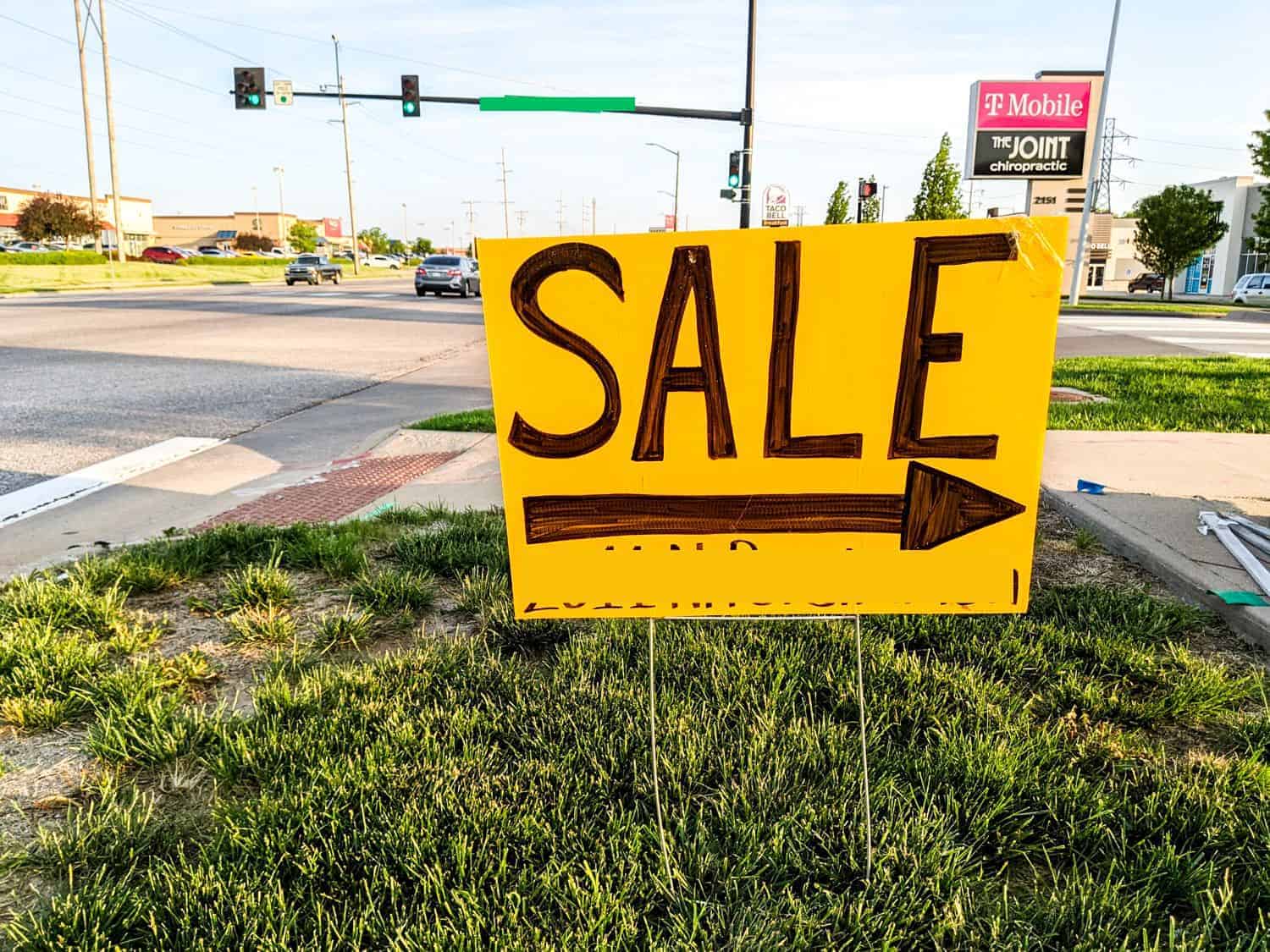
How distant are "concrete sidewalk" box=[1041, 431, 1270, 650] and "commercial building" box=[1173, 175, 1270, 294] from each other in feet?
190

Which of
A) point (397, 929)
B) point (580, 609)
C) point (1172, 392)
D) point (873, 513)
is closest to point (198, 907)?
point (397, 929)

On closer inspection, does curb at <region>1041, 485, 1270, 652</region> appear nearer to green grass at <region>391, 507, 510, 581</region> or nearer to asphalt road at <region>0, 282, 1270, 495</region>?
green grass at <region>391, 507, 510, 581</region>

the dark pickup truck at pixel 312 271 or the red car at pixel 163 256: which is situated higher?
the red car at pixel 163 256

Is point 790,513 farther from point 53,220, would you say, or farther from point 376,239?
point 376,239

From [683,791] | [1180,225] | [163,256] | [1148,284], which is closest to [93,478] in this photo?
[683,791]

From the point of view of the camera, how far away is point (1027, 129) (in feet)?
80.6

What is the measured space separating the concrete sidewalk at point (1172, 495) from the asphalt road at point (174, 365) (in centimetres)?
639

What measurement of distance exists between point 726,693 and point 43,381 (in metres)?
10.5

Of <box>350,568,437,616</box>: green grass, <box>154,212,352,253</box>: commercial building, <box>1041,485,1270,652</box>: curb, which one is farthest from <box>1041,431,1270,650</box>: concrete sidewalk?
<box>154,212,352,253</box>: commercial building

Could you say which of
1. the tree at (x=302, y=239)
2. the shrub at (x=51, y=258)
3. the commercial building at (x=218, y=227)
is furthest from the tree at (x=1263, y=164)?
the commercial building at (x=218, y=227)

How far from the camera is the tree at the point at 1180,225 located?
4841 centimetres

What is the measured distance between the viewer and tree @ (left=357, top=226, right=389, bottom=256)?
150250 mm

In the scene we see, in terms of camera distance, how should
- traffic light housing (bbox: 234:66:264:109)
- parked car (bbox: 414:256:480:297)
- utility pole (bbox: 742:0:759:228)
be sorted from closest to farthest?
1. utility pole (bbox: 742:0:759:228)
2. traffic light housing (bbox: 234:66:264:109)
3. parked car (bbox: 414:256:480:297)

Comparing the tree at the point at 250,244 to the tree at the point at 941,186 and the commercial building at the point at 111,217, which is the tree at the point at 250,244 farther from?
the tree at the point at 941,186
